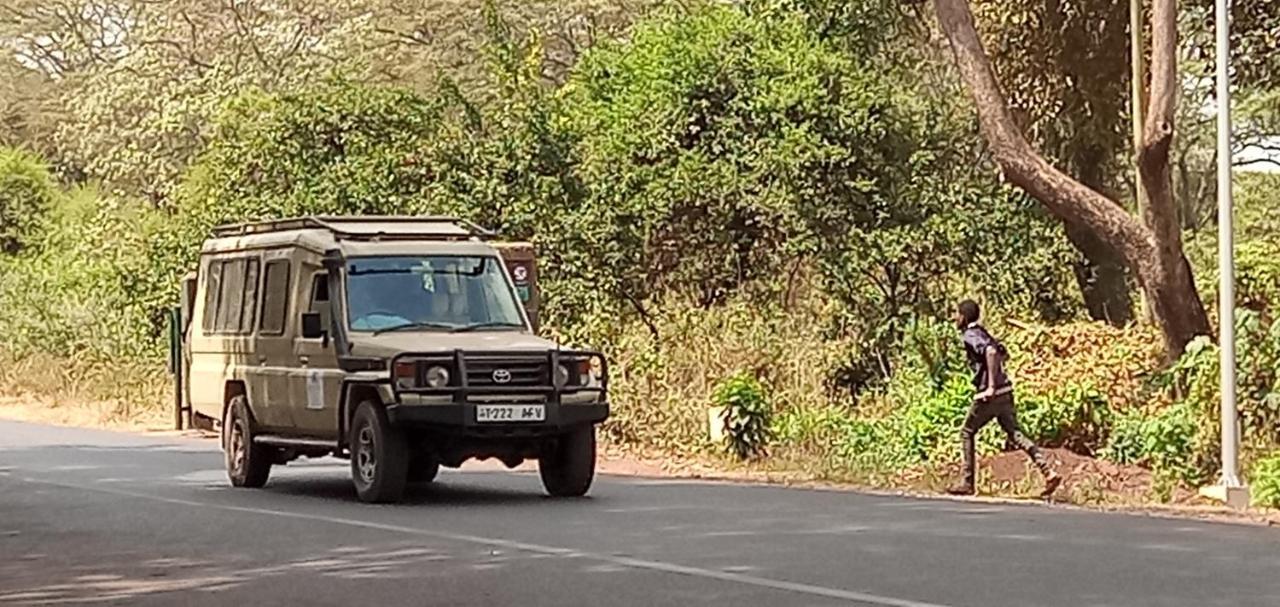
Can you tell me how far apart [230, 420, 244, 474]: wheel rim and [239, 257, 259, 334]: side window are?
0.91m

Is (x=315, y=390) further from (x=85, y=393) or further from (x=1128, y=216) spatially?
(x=85, y=393)

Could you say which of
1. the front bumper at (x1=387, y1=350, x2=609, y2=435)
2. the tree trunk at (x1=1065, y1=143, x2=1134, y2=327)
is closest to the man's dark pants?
the front bumper at (x1=387, y1=350, x2=609, y2=435)

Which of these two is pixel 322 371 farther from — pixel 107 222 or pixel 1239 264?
pixel 107 222

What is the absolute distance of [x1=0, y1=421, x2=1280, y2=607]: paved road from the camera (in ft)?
38.4

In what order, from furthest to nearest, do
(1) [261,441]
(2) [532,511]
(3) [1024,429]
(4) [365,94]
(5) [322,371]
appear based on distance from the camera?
(4) [365,94], (3) [1024,429], (1) [261,441], (5) [322,371], (2) [532,511]

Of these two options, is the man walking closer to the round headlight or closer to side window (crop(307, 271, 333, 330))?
the round headlight

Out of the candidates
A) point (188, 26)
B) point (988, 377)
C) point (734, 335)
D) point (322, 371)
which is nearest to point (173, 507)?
point (322, 371)

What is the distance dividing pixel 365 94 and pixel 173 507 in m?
17.7

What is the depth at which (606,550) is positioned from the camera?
45.7 ft

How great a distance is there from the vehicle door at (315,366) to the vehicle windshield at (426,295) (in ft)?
1.01

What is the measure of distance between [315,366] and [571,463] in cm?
239

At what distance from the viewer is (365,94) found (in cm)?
3506

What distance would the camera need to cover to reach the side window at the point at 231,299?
20875 millimetres

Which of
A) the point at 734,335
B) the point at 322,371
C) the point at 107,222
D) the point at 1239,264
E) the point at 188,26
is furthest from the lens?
the point at 188,26
